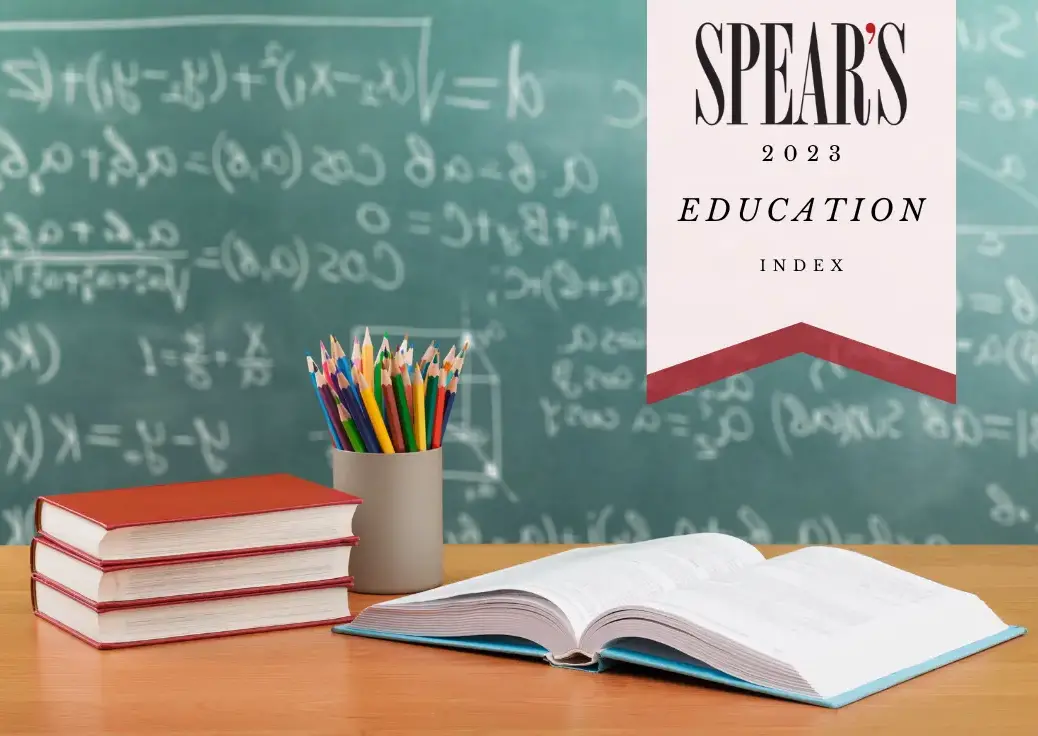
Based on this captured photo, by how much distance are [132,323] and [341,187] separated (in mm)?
529

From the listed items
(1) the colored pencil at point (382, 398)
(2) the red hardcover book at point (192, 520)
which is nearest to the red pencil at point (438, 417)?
(1) the colored pencil at point (382, 398)

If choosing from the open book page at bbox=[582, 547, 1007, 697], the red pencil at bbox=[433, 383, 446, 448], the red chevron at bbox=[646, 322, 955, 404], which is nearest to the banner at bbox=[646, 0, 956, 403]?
the red chevron at bbox=[646, 322, 955, 404]

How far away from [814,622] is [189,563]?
0.46 m

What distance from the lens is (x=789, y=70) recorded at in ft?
8.84

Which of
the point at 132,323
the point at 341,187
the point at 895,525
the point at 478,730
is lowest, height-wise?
the point at 895,525

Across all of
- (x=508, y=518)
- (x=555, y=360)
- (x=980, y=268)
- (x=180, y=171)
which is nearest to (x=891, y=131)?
(x=980, y=268)

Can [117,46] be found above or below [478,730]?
above

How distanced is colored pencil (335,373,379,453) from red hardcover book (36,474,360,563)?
65mm

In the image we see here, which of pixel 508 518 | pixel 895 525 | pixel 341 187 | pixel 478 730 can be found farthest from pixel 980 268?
pixel 478 730

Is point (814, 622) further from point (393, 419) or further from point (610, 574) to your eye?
point (393, 419)

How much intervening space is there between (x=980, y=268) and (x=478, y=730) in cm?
220

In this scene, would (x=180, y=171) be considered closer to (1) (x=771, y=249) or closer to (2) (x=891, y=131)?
(1) (x=771, y=249)

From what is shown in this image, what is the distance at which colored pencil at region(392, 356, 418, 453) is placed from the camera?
1.12m

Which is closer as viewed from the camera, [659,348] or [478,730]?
[478,730]
